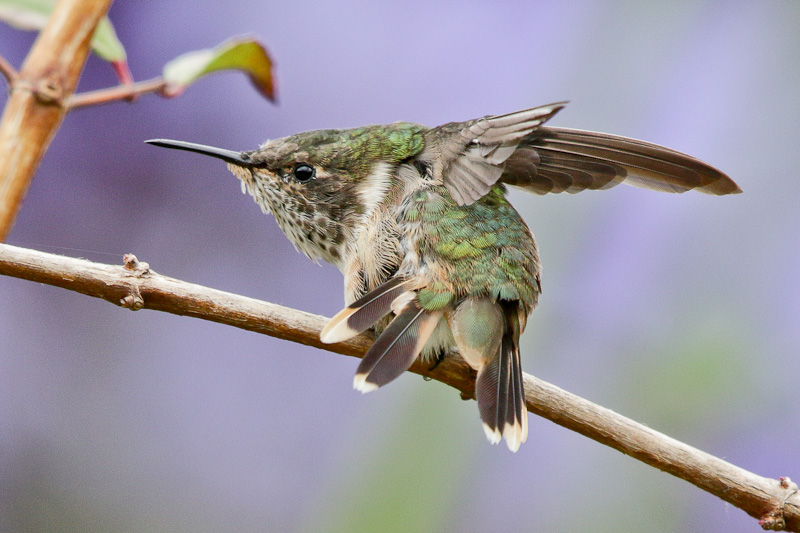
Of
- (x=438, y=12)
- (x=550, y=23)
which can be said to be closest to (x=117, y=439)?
(x=438, y=12)

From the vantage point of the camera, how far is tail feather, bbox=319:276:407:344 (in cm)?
90

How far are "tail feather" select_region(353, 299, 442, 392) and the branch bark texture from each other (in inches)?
19.4

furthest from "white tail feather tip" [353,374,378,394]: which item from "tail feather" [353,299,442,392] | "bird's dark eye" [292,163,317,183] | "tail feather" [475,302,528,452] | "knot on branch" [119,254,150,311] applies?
"bird's dark eye" [292,163,317,183]

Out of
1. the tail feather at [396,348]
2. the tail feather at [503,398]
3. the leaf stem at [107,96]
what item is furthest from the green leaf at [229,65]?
the tail feather at [503,398]

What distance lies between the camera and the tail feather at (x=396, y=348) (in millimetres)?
900

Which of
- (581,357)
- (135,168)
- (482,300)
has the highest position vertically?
(135,168)

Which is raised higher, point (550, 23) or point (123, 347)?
point (550, 23)

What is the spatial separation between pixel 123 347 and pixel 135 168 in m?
0.44

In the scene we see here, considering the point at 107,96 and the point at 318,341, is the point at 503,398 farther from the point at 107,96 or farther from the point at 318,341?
the point at 107,96

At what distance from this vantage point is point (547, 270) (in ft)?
5.89

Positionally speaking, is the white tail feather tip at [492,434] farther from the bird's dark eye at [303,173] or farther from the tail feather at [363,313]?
the bird's dark eye at [303,173]

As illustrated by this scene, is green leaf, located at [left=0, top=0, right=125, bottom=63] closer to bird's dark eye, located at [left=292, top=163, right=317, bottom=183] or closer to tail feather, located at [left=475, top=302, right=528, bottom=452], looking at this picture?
bird's dark eye, located at [left=292, top=163, right=317, bottom=183]

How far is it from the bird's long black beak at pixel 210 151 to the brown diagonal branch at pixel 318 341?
324mm

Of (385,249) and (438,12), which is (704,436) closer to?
(385,249)
